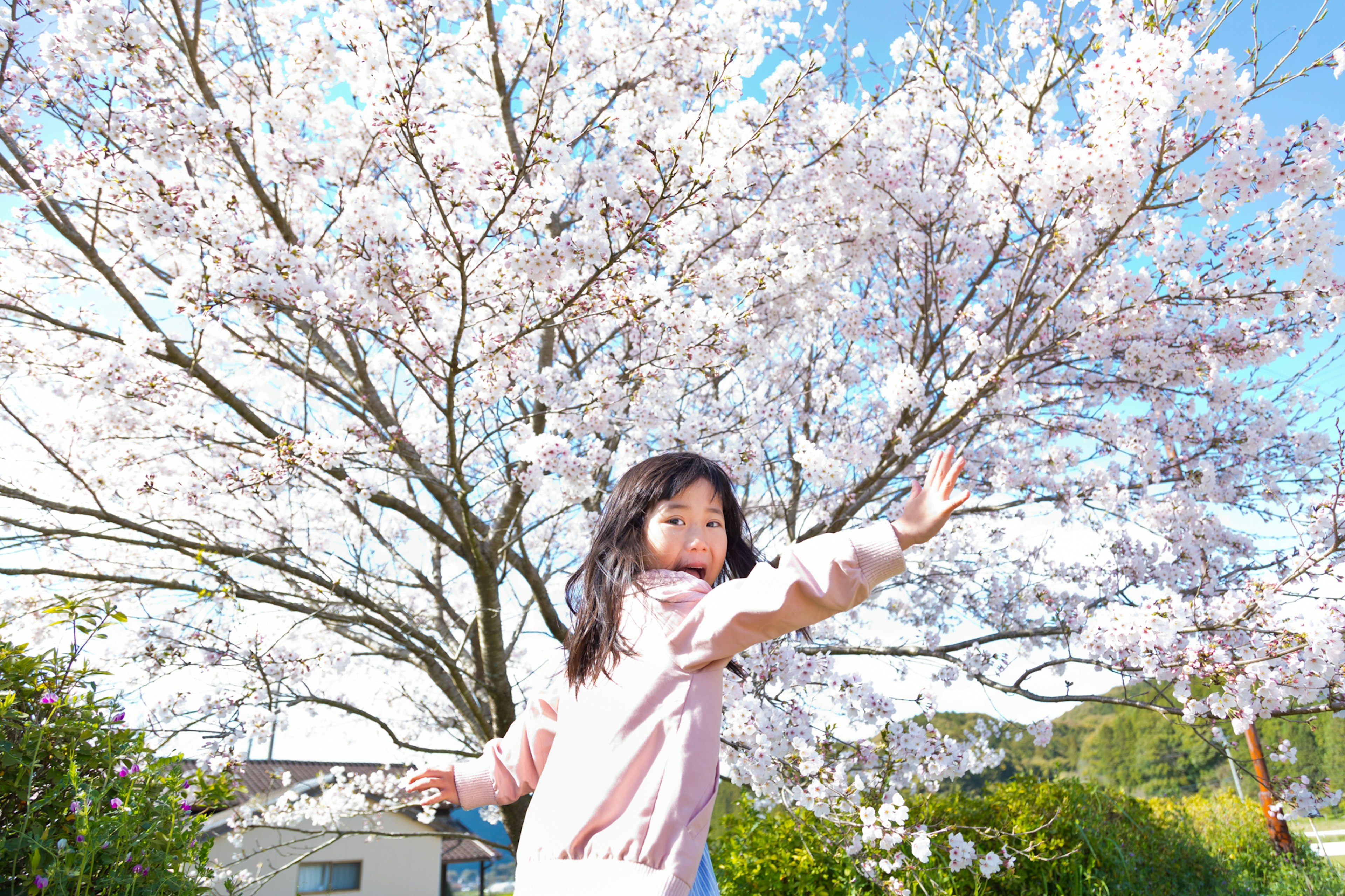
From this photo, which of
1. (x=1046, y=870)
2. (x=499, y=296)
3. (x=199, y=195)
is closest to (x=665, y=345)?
(x=499, y=296)

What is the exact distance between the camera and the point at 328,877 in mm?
11992

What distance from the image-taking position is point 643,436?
5.20 m

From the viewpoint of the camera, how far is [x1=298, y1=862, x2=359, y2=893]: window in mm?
11711

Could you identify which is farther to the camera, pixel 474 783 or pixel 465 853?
pixel 465 853

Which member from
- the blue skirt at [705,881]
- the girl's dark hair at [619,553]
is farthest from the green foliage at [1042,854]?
the girl's dark hair at [619,553]

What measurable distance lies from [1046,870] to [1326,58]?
4325 mm

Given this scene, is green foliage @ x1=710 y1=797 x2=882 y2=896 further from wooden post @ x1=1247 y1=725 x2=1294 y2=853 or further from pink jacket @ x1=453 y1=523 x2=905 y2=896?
wooden post @ x1=1247 y1=725 x2=1294 y2=853

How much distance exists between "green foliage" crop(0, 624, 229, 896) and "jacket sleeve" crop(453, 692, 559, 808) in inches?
25.7

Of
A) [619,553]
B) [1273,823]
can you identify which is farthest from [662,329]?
[1273,823]

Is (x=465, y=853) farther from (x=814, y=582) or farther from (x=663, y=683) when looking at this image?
(x=814, y=582)

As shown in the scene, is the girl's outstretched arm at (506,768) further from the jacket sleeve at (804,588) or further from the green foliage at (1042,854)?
the green foliage at (1042,854)

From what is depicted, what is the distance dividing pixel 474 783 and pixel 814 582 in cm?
103

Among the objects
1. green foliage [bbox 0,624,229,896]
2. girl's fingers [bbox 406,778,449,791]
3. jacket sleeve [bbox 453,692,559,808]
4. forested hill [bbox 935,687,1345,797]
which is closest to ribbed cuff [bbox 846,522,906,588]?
jacket sleeve [bbox 453,692,559,808]

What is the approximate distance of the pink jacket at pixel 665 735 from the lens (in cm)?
138
